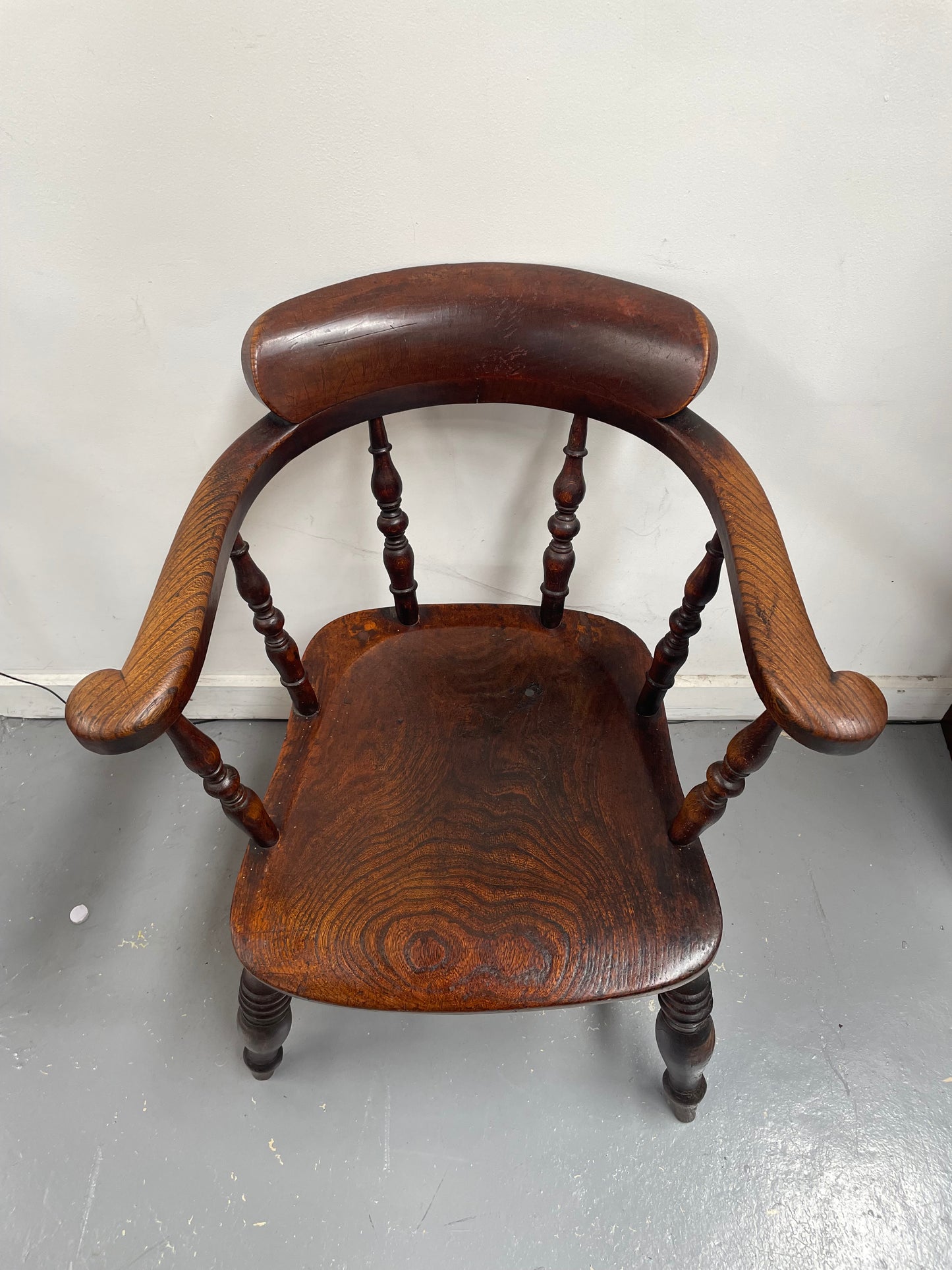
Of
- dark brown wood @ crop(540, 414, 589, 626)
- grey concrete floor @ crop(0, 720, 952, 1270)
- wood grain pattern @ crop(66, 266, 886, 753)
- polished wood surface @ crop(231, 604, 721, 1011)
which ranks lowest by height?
grey concrete floor @ crop(0, 720, 952, 1270)

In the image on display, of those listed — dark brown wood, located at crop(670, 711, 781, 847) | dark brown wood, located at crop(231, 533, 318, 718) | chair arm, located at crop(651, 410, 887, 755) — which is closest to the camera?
chair arm, located at crop(651, 410, 887, 755)

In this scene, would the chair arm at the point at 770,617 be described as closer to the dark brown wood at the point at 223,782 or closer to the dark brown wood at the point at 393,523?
the dark brown wood at the point at 393,523

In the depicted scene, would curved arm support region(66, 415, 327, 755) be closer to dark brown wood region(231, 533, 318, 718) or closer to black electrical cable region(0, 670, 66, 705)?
dark brown wood region(231, 533, 318, 718)

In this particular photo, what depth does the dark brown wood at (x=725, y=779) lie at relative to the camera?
69 cm

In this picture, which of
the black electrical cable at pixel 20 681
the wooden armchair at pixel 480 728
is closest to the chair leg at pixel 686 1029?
the wooden armchair at pixel 480 728

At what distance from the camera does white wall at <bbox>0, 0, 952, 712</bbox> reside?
75cm

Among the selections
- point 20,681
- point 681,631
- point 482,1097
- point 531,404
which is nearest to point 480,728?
point 681,631

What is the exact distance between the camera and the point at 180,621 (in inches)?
25.8

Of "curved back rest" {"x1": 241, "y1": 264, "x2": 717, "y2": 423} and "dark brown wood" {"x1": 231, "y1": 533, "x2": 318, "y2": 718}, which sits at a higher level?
"curved back rest" {"x1": 241, "y1": 264, "x2": 717, "y2": 423}

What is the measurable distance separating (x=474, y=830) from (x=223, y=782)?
27cm

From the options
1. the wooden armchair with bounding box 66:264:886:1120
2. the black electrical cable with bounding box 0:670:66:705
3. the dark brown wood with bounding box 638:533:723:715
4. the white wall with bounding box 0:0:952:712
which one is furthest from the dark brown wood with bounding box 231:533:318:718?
the black electrical cable with bounding box 0:670:66:705

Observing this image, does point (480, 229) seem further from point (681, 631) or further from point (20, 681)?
point (20, 681)

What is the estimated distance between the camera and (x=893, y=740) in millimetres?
1472

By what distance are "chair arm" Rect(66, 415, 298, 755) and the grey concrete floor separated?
74 centimetres
